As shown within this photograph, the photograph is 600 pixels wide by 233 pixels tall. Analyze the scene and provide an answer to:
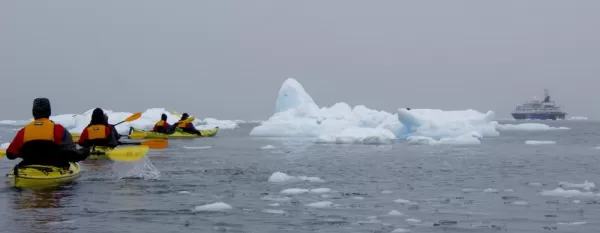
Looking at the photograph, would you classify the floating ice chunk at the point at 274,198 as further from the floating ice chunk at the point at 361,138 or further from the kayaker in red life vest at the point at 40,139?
the floating ice chunk at the point at 361,138

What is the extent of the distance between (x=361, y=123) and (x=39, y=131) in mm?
31832

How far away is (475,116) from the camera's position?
38.0 meters

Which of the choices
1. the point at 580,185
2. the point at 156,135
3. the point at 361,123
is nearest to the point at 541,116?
the point at 361,123

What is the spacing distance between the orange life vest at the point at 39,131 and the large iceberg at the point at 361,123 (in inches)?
856

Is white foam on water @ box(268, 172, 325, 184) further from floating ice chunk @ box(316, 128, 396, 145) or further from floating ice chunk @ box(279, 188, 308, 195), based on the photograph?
floating ice chunk @ box(316, 128, 396, 145)

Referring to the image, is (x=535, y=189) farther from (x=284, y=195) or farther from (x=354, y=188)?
(x=284, y=195)

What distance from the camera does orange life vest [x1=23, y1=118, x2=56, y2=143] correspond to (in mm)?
10352

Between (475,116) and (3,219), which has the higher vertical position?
(475,116)

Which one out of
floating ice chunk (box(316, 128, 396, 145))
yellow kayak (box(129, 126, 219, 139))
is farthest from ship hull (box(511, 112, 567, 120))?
floating ice chunk (box(316, 128, 396, 145))

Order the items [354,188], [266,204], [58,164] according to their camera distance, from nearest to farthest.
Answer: [266,204] < [58,164] < [354,188]

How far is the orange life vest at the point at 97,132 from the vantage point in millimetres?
15047

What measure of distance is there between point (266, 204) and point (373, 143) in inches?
879

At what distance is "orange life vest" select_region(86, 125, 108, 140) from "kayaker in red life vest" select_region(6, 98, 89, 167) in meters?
4.14

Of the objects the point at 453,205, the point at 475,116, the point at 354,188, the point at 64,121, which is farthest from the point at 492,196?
the point at 64,121
